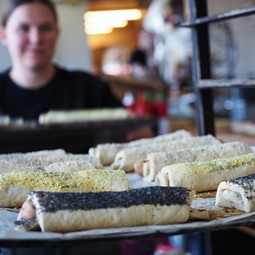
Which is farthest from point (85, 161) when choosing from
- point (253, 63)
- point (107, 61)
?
point (107, 61)

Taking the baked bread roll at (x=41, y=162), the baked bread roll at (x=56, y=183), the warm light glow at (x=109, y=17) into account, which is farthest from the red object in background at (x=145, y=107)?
the warm light glow at (x=109, y=17)

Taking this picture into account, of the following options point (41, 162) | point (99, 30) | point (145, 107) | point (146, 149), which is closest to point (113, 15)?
point (99, 30)

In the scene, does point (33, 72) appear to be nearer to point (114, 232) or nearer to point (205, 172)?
point (205, 172)

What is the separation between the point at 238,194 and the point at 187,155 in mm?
351

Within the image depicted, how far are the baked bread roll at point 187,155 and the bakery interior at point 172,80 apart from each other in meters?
0.16

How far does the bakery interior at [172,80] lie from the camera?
2631 mm

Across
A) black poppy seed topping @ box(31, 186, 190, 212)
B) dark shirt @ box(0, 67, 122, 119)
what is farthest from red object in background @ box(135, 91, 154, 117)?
black poppy seed topping @ box(31, 186, 190, 212)

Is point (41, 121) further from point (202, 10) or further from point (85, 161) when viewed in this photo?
point (85, 161)

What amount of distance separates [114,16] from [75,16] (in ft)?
14.3

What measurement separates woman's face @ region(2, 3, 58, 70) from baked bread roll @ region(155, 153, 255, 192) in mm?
2013

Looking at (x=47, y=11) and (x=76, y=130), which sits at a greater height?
(x=47, y=11)

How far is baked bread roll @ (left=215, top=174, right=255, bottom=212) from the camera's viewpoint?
94 centimetres

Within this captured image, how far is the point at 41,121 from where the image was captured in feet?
9.22

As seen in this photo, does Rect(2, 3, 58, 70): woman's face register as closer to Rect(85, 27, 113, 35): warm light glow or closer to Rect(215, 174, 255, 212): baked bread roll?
Rect(215, 174, 255, 212): baked bread roll
